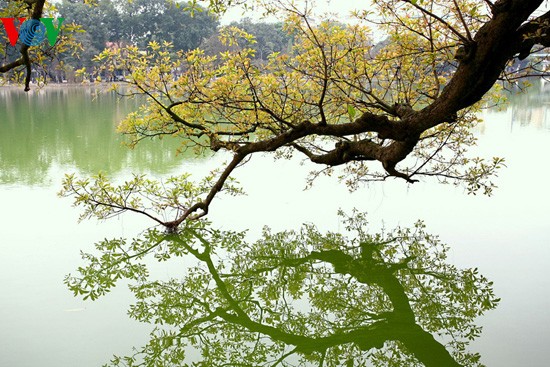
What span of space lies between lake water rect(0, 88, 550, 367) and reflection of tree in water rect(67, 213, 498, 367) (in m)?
0.15

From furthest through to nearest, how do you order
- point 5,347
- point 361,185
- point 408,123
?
point 361,185, point 408,123, point 5,347

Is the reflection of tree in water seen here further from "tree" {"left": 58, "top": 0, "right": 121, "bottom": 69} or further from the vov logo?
"tree" {"left": 58, "top": 0, "right": 121, "bottom": 69}

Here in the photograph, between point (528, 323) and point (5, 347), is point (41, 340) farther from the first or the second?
point (528, 323)

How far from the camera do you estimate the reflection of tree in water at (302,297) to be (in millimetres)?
2863

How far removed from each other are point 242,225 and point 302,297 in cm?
169

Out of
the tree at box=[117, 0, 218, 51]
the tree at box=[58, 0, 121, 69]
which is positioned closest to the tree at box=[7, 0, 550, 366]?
the tree at box=[58, 0, 121, 69]

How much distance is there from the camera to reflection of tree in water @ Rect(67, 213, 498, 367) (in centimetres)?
286

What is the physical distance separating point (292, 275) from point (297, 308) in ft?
1.81

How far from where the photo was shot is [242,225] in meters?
5.18

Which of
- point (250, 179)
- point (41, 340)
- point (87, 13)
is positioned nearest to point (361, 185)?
point (250, 179)

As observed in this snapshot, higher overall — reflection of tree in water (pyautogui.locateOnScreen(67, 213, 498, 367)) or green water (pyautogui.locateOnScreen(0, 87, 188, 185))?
green water (pyautogui.locateOnScreen(0, 87, 188, 185))

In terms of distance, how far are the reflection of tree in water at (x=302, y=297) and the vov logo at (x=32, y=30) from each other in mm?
1625

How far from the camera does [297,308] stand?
135 inches

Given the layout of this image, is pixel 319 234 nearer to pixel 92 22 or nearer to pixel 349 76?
pixel 349 76
